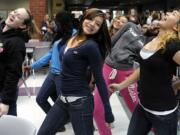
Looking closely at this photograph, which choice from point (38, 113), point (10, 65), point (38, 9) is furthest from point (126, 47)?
point (38, 9)

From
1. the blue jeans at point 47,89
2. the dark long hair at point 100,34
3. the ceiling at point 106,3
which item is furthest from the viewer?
the ceiling at point 106,3

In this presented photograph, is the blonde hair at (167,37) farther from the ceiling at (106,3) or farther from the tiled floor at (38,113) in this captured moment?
the ceiling at (106,3)

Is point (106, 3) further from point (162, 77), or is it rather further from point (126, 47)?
point (162, 77)

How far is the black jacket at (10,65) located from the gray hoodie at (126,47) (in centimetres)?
133

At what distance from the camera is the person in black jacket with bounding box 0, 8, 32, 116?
278 cm

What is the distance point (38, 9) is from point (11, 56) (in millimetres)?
9697

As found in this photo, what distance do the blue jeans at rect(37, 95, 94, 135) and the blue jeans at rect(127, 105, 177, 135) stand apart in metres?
0.31

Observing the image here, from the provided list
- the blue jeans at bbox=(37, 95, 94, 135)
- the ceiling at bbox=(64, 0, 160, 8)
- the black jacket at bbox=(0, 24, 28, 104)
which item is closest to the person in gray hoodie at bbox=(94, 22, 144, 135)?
the blue jeans at bbox=(37, 95, 94, 135)

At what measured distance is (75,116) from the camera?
105 inches

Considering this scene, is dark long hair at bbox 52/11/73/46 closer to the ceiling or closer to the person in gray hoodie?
the person in gray hoodie

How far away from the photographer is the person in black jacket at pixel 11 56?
278 cm

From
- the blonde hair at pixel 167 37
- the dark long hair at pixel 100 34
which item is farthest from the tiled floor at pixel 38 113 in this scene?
the blonde hair at pixel 167 37

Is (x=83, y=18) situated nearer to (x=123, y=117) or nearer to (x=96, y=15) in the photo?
(x=96, y=15)

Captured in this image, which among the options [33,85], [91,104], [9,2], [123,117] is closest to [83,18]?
[91,104]
